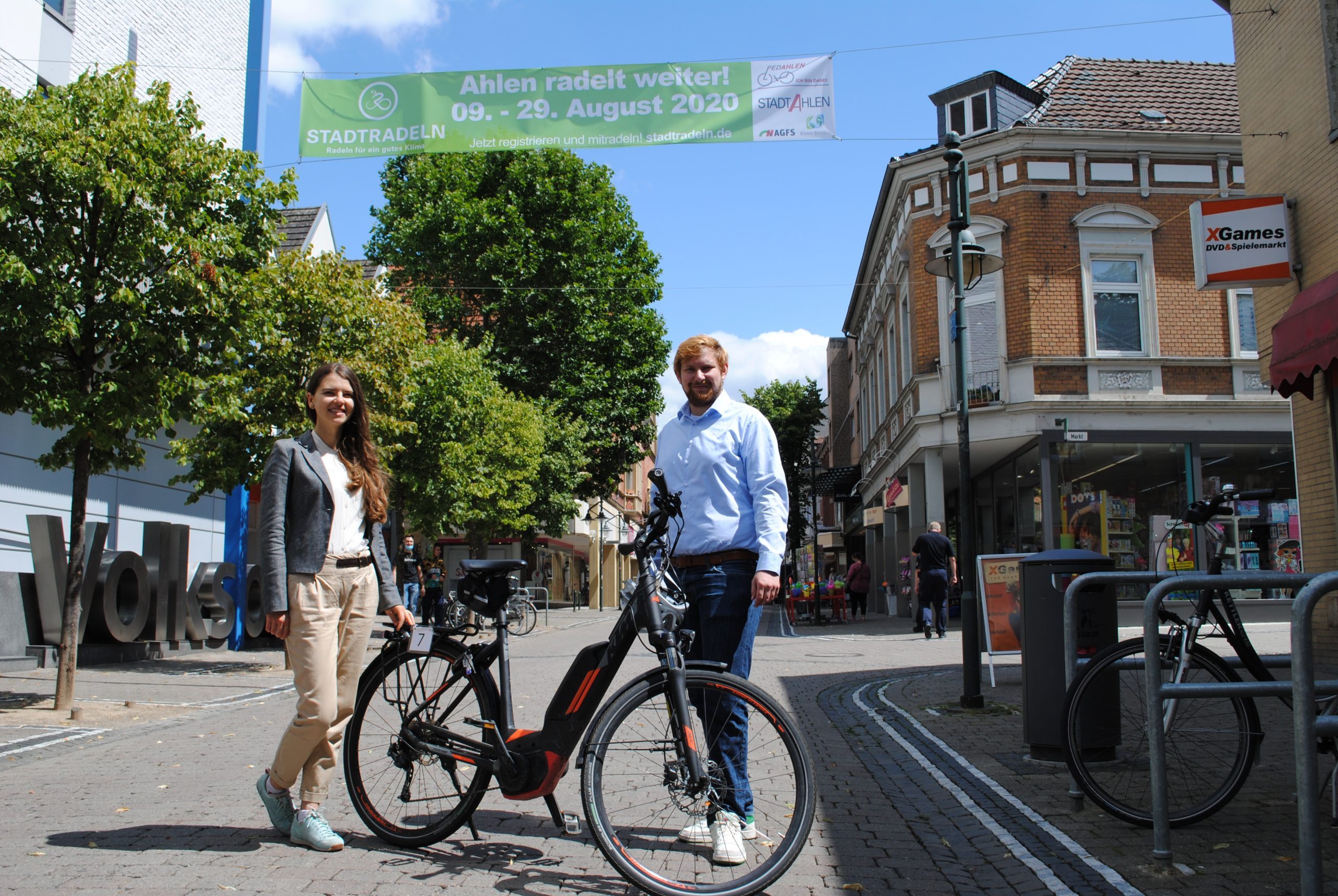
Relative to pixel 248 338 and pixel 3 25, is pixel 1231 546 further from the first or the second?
pixel 3 25

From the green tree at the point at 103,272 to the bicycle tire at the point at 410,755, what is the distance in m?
5.77

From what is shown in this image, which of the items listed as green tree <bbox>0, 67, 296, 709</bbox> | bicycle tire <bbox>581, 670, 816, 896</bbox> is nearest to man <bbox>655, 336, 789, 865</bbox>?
bicycle tire <bbox>581, 670, 816, 896</bbox>

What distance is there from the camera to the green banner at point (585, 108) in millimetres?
10219

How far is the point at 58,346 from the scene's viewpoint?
9.18 m

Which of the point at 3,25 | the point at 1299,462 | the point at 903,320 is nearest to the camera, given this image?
the point at 1299,462

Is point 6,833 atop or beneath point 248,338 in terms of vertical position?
beneath

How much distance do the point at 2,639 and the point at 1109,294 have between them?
61.6 ft

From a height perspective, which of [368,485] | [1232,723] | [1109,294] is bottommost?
[1232,723]

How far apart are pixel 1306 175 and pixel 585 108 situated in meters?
7.28

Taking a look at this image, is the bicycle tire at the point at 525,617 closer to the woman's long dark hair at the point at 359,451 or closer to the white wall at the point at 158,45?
the white wall at the point at 158,45

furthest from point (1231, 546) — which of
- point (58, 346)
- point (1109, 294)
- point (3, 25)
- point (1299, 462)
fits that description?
point (3, 25)

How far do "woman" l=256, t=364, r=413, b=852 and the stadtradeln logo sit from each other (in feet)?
22.1

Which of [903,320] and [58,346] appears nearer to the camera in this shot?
[58,346]

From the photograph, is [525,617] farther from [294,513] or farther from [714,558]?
[714,558]
